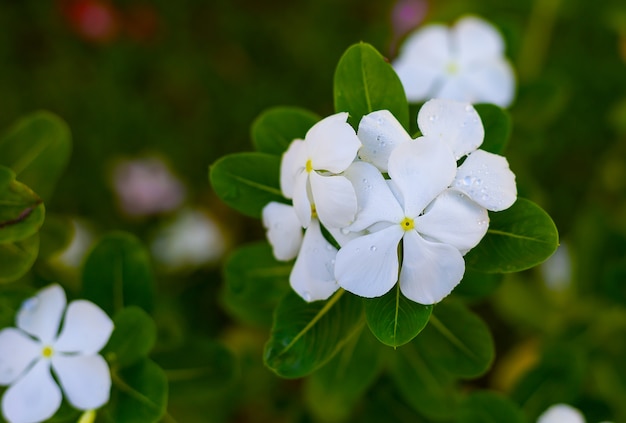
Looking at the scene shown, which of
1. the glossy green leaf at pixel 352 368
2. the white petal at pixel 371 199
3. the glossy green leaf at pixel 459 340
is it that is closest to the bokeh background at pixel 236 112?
the glossy green leaf at pixel 352 368

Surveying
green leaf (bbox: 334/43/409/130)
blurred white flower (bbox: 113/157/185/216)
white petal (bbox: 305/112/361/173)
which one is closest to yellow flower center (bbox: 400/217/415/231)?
white petal (bbox: 305/112/361/173)

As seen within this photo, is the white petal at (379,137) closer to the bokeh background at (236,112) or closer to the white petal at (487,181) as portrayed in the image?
the white petal at (487,181)

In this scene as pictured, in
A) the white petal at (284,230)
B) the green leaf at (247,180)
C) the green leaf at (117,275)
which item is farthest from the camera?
the green leaf at (117,275)

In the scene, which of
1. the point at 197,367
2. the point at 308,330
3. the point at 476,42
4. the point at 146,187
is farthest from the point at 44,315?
the point at 146,187

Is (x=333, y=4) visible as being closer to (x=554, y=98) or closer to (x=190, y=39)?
(x=190, y=39)

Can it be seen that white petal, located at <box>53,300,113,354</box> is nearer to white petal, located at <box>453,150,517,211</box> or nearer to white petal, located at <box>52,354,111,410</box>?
white petal, located at <box>52,354,111,410</box>
